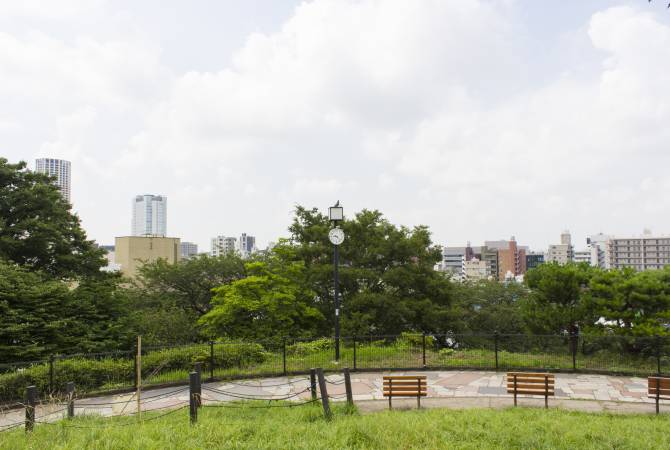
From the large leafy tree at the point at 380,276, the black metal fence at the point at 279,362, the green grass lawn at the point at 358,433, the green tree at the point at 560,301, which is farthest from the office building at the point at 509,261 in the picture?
the green grass lawn at the point at 358,433

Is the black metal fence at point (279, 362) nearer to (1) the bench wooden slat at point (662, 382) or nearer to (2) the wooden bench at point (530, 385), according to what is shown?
(2) the wooden bench at point (530, 385)

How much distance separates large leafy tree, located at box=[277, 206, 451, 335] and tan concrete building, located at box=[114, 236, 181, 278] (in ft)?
114

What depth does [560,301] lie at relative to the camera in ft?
62.6

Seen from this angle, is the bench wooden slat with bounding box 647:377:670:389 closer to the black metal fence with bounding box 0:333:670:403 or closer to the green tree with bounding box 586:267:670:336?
the black metal fence with bounding box 0:333:670:403

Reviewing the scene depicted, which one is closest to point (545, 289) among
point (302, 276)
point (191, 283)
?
point (302, 276)

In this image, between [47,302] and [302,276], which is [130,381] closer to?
[47,302]

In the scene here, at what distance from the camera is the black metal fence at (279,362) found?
11320 millimetres

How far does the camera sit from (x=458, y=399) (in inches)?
419

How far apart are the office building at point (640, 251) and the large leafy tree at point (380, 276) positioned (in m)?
167

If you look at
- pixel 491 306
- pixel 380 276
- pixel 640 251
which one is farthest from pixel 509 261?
pixel 380 276

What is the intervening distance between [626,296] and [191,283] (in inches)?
1149

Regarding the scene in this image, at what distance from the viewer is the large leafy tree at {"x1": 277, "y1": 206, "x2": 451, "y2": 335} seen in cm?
2495

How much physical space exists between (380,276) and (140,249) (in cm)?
4096

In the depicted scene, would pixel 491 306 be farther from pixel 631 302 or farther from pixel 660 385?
pixel 660 385
